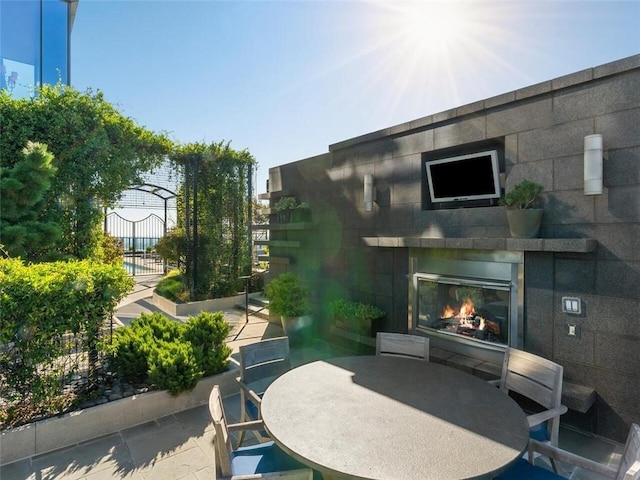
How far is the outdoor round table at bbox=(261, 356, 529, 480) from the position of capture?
1.51 metres

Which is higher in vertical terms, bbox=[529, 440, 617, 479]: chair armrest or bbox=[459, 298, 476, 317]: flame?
bbox=[459, 298, 476, 317]: flame

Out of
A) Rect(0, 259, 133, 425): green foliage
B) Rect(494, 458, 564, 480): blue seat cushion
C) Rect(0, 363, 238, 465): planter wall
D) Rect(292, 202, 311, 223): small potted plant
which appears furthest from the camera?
Rect(292, 202, 311, 223): small potted plant

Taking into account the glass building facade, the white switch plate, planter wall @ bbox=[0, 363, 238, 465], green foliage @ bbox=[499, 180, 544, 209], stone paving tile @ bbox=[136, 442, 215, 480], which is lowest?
stone paving tile @ bbox=[136, 442, 215, 480]

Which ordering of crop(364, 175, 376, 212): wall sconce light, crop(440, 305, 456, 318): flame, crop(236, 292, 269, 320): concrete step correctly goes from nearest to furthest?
crop(440, 305, 456, 318): flame → crop(364, 175, 376, 212): wall sconce light → crop(236, 292, 269, 320): concrete step

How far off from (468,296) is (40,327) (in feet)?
15.2

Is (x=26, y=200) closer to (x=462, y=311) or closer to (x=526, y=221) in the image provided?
(x=462, y=311)

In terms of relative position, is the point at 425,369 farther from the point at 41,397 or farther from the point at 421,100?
the point at 421,100

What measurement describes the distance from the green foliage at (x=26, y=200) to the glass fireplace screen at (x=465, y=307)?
6010 mm

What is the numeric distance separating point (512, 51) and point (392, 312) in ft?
12.6

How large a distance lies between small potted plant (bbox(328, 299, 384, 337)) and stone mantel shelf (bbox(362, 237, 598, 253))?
1071 mm

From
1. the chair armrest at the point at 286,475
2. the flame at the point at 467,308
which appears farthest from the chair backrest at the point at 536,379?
Result: the chair armrest at the point at 286,475

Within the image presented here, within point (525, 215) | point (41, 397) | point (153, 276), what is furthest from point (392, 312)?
point (153, 276)

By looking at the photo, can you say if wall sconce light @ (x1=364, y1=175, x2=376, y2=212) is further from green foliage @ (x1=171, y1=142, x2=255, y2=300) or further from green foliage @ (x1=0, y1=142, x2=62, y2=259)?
green foliage @ (x1=0, y1=142, x2=62, y2=259)

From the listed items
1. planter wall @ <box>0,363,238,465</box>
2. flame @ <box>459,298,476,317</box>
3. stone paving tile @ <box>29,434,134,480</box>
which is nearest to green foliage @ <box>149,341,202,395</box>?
planter wall @ <box>0,363,238,465</box>
